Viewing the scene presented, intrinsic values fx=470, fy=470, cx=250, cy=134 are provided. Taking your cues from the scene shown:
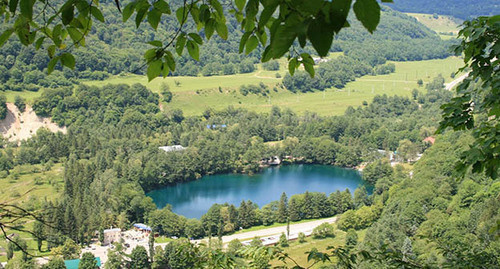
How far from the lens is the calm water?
935 inches

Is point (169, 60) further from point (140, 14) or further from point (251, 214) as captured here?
point (251, 214)

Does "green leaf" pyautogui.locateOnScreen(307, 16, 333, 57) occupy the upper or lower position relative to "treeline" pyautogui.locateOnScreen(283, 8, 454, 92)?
lower

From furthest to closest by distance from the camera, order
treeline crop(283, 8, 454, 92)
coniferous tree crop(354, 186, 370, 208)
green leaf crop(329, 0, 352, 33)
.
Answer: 1. treeline crop(283, 8, 454, 92)
2. coniferous tree crop(354, 186, 370, 208)
3. green leaf crop(329, 0, 352, 33)

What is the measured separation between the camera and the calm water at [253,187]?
23.8 metres

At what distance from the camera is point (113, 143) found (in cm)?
3047

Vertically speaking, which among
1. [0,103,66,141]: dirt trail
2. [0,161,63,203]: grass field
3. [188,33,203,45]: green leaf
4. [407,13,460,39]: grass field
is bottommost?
[0,161,63,203]: grass field

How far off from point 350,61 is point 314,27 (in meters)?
57.4

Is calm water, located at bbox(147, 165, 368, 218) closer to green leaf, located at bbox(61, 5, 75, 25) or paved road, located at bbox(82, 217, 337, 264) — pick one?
paved road, located at bbox(82, 217, 337, 264)

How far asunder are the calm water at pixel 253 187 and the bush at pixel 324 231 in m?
4.71

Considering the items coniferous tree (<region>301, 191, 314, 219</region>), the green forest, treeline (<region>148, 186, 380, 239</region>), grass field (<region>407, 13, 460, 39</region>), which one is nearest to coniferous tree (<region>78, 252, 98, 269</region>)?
the green forest

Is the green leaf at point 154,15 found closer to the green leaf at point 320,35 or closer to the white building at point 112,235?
the green leaf at point 320,35

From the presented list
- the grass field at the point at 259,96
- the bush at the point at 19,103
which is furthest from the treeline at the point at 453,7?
the bush at the point at 19,103

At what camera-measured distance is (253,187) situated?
26297mm

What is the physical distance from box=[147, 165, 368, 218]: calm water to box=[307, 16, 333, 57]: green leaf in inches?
841
